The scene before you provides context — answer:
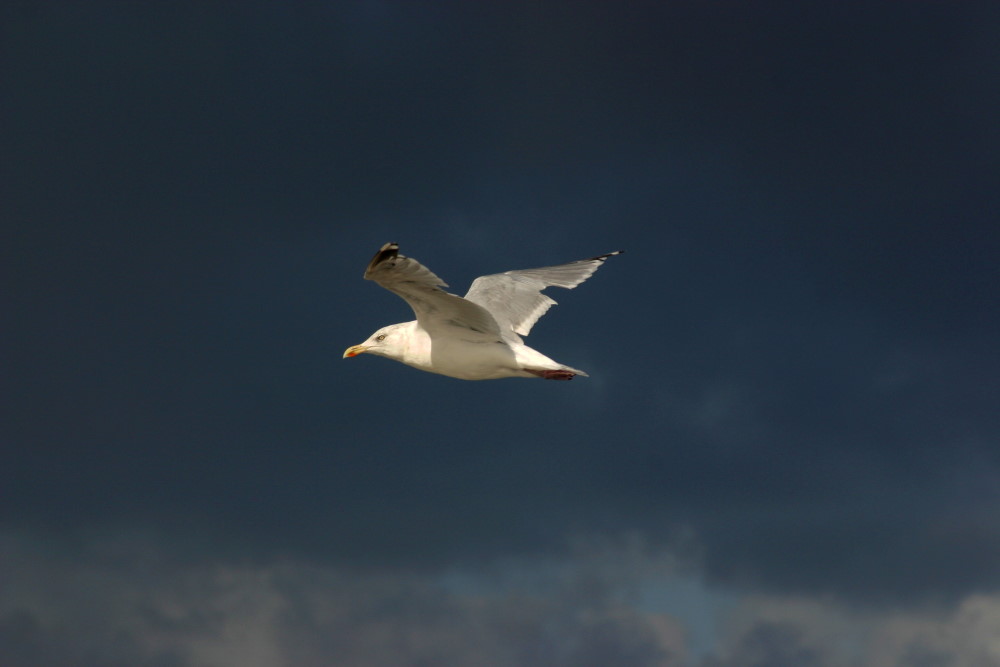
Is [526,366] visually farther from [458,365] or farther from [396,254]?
[396,254]

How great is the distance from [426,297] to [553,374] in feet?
11.2

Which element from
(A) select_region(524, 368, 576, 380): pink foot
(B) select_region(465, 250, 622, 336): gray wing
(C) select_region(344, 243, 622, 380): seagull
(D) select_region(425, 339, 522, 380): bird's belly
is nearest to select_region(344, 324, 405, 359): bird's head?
(C) select_region(344, 243, 622, 380): seagull

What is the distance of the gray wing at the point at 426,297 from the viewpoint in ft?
61.6

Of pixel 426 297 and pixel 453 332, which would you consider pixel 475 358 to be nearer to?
pixel 453 332

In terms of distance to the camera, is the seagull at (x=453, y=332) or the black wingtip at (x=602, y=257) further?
the black wingtip at (x=602, y=257)

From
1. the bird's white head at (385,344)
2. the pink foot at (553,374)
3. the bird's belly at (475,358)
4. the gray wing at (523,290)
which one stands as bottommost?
the pink foot at (553,374)

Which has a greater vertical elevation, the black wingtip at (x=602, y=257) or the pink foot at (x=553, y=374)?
the black wingtip at (x=602, y=257)

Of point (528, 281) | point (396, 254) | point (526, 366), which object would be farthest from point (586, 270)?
point (396, 254)

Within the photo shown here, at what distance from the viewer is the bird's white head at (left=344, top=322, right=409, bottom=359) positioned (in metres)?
23.6

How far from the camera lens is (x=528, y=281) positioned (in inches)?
1077

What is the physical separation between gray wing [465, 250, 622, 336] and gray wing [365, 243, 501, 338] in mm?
2235

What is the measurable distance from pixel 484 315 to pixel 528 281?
19.1 ft

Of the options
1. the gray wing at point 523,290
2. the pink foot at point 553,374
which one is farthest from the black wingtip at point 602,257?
the pink foot at point 553,374

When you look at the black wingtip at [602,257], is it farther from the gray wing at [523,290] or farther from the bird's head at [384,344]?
the bird's head at [384,344]
